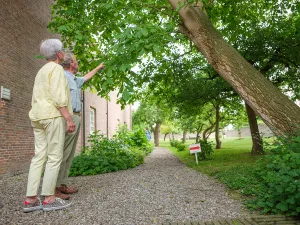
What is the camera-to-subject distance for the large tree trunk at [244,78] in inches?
169

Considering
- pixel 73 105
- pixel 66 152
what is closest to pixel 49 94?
pixel 73 105

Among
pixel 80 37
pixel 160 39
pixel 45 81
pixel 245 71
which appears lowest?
pixel 45 81

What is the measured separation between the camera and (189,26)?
209 inches

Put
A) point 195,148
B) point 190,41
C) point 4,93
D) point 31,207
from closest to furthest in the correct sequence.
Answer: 1. point 31,207
2. point 190,41
3. point 4,93
4. point 195,148

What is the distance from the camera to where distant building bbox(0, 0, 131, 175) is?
23.0 feet

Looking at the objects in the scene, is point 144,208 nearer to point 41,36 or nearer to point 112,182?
point 112,182

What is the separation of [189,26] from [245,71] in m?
1.51

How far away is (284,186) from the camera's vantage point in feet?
9.02

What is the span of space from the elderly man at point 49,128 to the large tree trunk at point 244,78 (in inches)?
117

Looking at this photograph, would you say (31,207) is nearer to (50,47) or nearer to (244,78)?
(50,47)

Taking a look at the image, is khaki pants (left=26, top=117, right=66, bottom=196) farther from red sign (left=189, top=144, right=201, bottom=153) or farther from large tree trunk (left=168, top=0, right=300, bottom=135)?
red sign (left=189, top=144, right=201, bottom=153)

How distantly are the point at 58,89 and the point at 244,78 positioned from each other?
319 centimetres

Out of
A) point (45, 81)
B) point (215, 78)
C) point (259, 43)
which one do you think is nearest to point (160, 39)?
point (45, 81)

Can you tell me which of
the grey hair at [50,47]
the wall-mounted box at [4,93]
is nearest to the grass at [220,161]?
the grey hair at [50,47]
